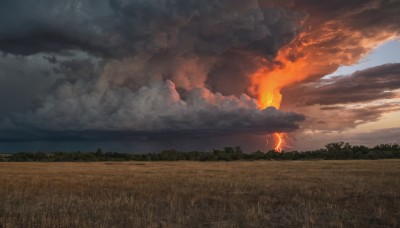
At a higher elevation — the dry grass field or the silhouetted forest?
the silhouetted forest

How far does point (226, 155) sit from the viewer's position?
12606 centimetres

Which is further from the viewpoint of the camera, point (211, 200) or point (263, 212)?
point (211, 200)

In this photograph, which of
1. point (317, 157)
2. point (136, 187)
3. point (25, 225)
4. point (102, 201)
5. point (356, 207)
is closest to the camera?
point (25, 225)

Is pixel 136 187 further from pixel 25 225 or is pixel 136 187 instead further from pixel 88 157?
pixel 88 157

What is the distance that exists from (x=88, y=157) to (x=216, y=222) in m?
126

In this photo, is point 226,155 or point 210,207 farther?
point 226,155

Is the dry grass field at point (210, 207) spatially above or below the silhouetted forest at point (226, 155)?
below

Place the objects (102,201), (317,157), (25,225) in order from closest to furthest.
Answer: (25,225) → (102,201) → (317,157)

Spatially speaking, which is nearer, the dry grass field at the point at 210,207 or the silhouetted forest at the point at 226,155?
the dry grass field at the point at 210,207

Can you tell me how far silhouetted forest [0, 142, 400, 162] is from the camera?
12506cm

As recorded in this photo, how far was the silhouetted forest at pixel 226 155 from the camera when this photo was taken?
4923 inches

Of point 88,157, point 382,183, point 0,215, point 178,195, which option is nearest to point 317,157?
point 88,157

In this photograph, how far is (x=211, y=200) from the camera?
20.2 metres

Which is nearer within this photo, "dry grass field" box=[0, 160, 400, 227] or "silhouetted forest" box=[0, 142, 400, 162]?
"dry grass field" box=[0, 160, 400, 227]
